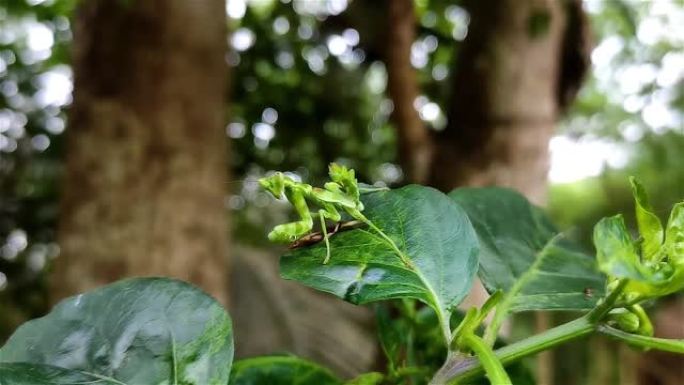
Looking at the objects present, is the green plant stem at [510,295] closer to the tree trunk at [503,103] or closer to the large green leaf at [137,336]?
the large green leaf at [137,336]

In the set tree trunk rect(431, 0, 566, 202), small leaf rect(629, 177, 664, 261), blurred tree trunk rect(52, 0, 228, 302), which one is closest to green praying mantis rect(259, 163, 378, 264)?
small leaf rect(629, 177, 664, 261)

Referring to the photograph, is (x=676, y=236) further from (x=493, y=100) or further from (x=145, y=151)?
(x=145, y=151)

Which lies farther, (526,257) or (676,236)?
(526,257)

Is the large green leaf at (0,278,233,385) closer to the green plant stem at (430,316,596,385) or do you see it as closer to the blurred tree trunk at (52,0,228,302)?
the green plant stem at (430,316,596,385)

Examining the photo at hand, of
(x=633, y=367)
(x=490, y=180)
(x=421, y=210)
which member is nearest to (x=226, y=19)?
(x=490, y=180)

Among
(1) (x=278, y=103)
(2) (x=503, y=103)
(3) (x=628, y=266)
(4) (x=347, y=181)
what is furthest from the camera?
(1) (x=278, y=103)

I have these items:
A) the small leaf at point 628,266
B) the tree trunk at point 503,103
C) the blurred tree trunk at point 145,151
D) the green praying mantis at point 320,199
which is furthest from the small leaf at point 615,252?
the blurred tree trunk at point 145,151

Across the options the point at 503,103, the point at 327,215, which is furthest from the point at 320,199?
the point at 503,103
